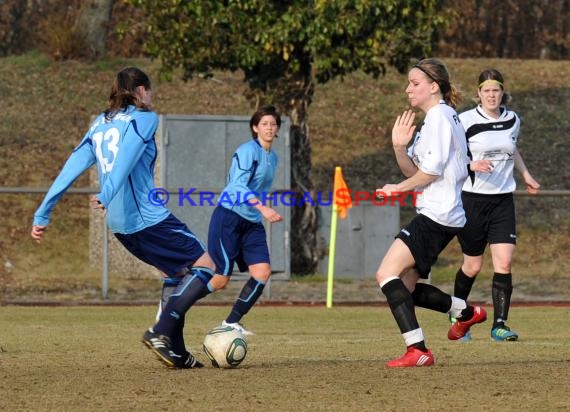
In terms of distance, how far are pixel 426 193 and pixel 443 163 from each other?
0.93ft

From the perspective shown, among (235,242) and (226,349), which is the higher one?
(235,242)

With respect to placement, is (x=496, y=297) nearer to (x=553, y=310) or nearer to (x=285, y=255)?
(x=553, y=310)

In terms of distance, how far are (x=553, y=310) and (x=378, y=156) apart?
41.2ft

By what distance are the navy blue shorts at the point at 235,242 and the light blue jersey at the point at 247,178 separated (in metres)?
0.07

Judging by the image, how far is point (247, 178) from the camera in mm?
11578

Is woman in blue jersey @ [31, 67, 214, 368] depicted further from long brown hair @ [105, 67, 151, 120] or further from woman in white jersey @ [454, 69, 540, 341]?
woman in white jersey @ [454, 69, 540, 341]

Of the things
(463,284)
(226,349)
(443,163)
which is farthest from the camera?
(463,284)

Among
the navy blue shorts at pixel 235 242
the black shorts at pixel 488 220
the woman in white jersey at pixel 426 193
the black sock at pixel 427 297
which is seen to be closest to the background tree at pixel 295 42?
the navy blue shorts at pixel 235 242

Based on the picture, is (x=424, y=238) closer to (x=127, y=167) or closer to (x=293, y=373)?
(x=293, y=373)

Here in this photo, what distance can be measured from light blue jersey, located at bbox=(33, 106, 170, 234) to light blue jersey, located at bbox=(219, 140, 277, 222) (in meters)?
2.86

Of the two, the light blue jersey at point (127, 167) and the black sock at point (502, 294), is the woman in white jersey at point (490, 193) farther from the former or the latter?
the light blue jersey at point (127, 167)

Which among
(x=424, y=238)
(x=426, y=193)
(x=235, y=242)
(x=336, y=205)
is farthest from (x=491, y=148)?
(x=336, y=205)

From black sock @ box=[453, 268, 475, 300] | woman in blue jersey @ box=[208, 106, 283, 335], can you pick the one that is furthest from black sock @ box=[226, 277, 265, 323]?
black sock @ box=[453, 268, 475, 300]

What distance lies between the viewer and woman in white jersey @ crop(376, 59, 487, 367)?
8.74 metres
